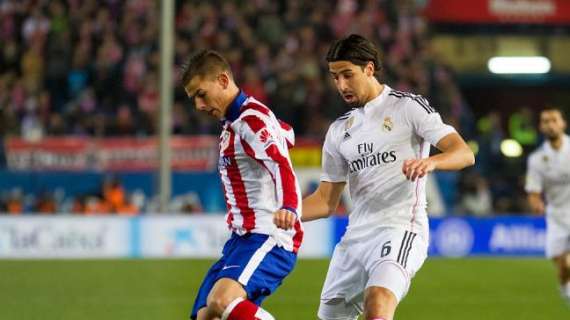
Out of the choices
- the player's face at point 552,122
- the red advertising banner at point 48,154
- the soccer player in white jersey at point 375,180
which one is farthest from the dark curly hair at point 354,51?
the red advertising banner at point 48,154

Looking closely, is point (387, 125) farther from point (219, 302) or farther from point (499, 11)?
point (499, 11)

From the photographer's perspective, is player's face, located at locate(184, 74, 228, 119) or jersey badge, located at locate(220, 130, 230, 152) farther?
jersey badge, located at locate(220, 130, 230, 152)

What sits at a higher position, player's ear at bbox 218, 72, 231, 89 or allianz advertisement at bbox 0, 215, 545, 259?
player's ear at bbox 218, 72, 231, 89

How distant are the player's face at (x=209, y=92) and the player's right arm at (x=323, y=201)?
2.69 feet

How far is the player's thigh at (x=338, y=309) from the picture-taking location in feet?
21.5

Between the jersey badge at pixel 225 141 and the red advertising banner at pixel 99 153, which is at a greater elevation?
the jersey badge at pixel 225 141

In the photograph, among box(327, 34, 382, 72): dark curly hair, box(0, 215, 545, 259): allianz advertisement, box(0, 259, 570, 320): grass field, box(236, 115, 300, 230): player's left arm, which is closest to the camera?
box(236, 115, 300, 230): player's left arm

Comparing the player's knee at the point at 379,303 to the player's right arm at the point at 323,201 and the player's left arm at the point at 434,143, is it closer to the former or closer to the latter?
the player's left arm at the point at 434,143

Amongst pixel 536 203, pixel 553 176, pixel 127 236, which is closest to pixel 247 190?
pixel 536 203

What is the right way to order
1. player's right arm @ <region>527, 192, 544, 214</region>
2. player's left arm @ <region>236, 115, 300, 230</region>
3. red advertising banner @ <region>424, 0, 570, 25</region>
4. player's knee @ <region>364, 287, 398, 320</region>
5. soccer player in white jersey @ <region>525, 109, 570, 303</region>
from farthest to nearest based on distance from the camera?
1. red advertising banner @ <region>424, 0, 570, 25</region>
2. soccer player in white jersey @ <region>525, 109, 570, 303</region>
3. player's right arm @ <region>527, 192, 544, 214</region>
4. player's left arm @ <region>236, 115, 300, 230</region>
5. player's knee @ <region>364, 287, 398, 320</region>

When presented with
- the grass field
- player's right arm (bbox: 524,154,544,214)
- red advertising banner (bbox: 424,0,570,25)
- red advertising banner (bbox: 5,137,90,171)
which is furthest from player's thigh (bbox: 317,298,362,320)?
red advertising banner (bbox: 424,0,570,25)

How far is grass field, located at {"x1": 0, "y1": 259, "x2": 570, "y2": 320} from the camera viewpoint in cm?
1173

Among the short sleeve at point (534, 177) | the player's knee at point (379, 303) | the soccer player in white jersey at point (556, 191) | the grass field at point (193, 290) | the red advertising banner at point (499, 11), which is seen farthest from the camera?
the red advertising banner at point (499, 11)

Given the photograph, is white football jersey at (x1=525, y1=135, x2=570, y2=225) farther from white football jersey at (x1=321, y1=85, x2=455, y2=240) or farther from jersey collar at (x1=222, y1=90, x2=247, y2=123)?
jersey collar at (x1=222, y1=90, x2=247, y2=123)
